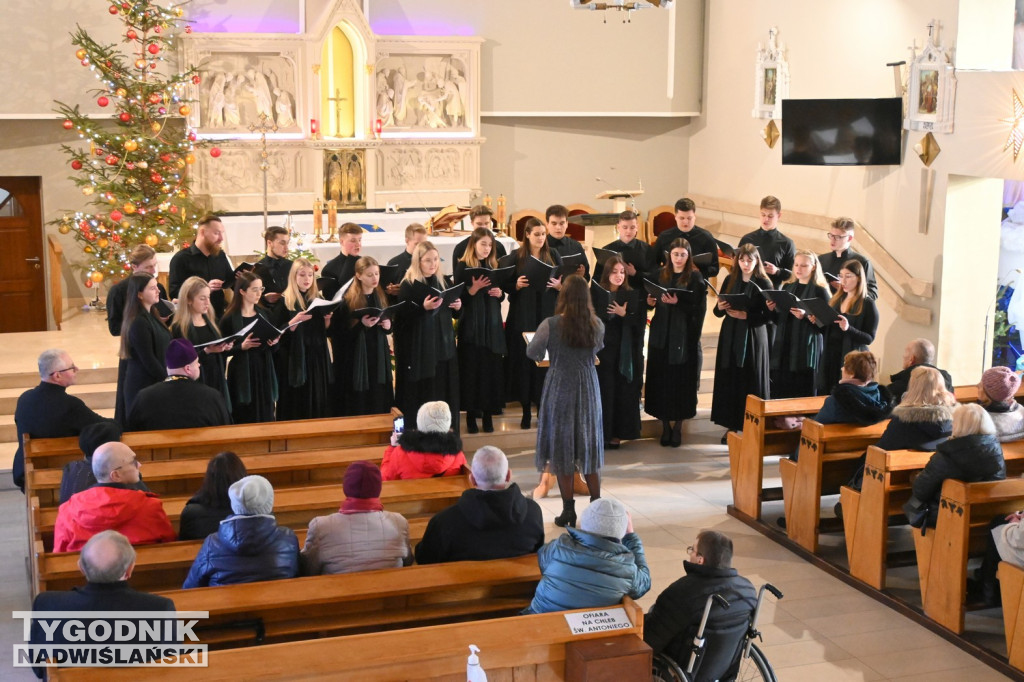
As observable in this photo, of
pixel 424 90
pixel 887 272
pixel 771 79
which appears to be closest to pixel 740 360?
pixel 887 272

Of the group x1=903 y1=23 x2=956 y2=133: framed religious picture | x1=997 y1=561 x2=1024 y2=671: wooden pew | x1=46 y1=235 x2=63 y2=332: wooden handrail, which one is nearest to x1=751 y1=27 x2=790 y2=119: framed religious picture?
x1=903 y1=23 x2=956 y2=133: framed religious picture

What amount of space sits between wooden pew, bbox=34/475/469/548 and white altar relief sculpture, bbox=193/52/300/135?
8419 mm

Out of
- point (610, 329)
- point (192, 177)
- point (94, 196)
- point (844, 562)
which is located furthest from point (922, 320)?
point (94, 196)

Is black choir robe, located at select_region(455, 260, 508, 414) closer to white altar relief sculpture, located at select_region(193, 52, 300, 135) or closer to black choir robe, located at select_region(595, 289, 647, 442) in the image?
black choir robe, located at select_region(595, 289, 647, 442)

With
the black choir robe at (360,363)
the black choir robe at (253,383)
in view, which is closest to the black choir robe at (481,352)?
the black choir robe at (360,363)

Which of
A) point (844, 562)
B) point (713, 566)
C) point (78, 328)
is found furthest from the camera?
point (78, 328)

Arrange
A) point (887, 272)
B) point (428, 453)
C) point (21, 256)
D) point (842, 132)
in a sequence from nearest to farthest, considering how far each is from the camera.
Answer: point (428, 453)
point (887, 272)
point (842, 132)
point (21, 256)

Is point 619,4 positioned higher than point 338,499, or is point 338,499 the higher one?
point 619,4

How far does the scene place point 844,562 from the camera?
6.60 m

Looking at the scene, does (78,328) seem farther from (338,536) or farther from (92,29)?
(338,536)

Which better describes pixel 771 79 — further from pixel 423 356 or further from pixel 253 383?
pixel 253 383

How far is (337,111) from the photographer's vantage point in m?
13.8

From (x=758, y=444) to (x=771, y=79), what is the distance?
22.6ft

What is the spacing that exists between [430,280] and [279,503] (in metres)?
2.87
